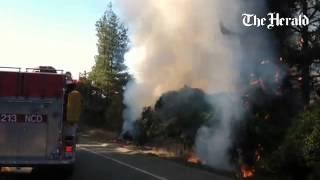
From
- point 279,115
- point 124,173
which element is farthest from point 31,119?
point 279,115

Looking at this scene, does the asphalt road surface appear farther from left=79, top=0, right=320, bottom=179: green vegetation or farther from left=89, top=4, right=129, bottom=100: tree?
left=89, top=4, right=129, bottom=100: tree

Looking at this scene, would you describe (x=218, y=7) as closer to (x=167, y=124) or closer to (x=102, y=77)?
(x=167, y=124)

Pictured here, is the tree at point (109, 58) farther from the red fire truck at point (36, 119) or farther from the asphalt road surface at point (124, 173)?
the red fire truck at point (36, 119)

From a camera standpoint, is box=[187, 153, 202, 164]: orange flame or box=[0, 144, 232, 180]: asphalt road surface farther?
box=[187, 153, 202, 164]: orange flame

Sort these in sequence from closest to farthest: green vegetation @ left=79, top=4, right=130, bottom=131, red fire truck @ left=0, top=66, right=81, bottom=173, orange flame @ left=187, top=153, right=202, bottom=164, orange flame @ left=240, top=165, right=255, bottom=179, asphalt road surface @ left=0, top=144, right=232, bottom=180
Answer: red fire truck @ left=0, top=66, right=81, bottom=173 → asphalt road surface @ left=0, top=144, right=232, bottom=180 → orange flame @ left=240, top=165, right=255, bottom=179 → orange flame @ left=187, top=153, right=202, bottom=164 → green vegetation @ left=79, top=4, right=130, bottom=131

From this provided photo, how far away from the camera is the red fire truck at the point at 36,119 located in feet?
45.6

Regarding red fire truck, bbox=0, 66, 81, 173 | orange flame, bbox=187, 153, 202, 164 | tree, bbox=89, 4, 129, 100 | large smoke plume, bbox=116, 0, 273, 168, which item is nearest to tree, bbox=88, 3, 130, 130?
tree, bbox=89, 4, 129, 100

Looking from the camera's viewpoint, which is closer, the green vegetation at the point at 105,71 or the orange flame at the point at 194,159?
the orange flame at the point at 194,159

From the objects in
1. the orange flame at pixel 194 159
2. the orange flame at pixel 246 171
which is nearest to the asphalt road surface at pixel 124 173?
the orange flame at pixel 246 171

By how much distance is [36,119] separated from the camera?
46.1 ft

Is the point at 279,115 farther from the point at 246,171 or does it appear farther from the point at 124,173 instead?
the point at 124,173

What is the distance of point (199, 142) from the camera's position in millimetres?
24703

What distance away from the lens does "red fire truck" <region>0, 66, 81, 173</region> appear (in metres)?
13.9

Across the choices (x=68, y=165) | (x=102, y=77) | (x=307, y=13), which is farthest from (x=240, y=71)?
(x=102, y=77)
